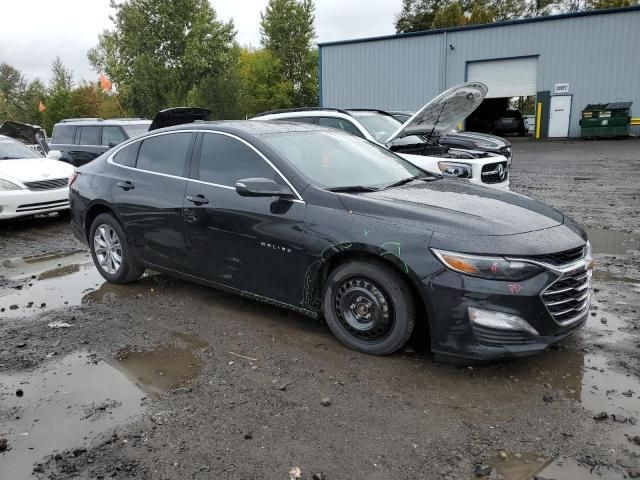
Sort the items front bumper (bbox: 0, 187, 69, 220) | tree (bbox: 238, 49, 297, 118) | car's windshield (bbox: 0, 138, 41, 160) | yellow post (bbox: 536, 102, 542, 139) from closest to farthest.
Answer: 1. front bumper (bbox: 0, 187, 69, 220)
2. car's windshield (bbox: 0, 138, 41, 160)
3. yellow post (bbox: 536, 102, 542, 139)
4. tree (bbox: 238, 49, 297, 118)

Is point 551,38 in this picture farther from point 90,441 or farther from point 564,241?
point 90,441

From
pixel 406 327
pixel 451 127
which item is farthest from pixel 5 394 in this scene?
pixel 451 127

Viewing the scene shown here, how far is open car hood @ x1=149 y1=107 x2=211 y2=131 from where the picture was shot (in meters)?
10.9

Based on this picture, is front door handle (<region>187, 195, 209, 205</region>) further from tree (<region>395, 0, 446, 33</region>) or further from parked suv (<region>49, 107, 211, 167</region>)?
tree (<region>395, 0, 446, 33</region>)

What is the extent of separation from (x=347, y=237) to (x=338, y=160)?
1.05 metres

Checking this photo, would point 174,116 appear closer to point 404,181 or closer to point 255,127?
point 255,127

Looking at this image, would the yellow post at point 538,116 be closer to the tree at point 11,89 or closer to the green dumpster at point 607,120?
the green dumpster at point 607,120

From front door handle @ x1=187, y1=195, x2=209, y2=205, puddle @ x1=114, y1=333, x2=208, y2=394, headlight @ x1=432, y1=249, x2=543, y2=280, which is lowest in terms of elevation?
puddle @ x1=114, y1=333, x2=208, y2=394

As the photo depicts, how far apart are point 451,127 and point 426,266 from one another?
587 centimetres

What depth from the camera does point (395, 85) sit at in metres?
30.0

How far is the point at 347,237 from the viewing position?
378cm

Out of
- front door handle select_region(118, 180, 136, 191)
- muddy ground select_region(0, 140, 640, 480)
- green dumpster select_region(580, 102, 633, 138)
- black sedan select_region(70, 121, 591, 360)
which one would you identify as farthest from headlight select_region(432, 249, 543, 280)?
green dumpster select_region(580, 102, 633, 138)

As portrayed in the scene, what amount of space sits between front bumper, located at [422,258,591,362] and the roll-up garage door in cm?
2679

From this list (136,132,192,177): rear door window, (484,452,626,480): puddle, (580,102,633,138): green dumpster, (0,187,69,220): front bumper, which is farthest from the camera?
(580,102,633,138): green dumpster
